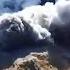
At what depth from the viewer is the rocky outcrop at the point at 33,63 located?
139 ft

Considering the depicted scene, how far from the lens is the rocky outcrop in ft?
139

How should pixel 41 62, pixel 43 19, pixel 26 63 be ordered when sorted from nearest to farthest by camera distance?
pixel 26 63, pixel 41 62, pixel 43 19

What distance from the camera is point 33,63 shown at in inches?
1683

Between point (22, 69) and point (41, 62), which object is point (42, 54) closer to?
point (41, 62)

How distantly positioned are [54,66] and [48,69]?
3.27ft

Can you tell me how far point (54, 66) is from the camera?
143 feet

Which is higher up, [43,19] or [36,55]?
[43,19]

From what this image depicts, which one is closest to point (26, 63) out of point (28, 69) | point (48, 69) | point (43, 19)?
point (28, 69)

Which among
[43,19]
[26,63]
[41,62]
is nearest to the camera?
[26,63]

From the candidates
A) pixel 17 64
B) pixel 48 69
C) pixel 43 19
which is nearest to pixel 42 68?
pixel 48 69

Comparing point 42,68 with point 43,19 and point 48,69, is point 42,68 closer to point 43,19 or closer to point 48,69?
point 48,69

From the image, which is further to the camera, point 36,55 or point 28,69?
point 36,55

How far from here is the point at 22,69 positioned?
42812mm

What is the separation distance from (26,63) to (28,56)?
2.74 meters
